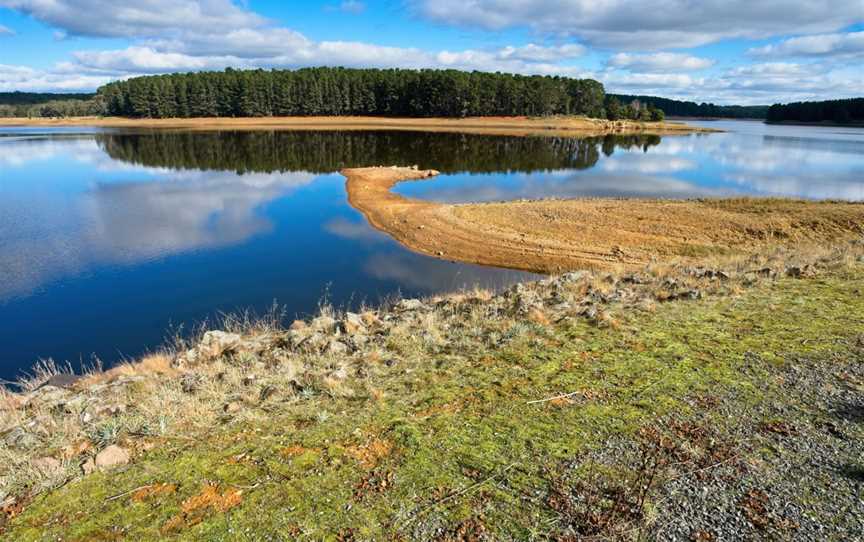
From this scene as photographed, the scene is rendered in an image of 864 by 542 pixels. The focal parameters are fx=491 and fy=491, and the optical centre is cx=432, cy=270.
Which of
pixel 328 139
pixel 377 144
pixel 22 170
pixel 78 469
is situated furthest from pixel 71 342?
pixel 328 139

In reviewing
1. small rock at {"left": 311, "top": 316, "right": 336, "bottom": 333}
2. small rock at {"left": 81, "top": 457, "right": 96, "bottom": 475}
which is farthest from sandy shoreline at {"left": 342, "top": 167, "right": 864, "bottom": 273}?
small rock at {"left": 81, "top": 457, "right": 96, "bottom": 475}

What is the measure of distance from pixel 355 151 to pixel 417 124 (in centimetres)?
5132

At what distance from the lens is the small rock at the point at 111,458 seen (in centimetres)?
538

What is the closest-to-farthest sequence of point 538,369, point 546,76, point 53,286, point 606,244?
point 538,369 → point 53,286 → point 606,244 → point 546,76

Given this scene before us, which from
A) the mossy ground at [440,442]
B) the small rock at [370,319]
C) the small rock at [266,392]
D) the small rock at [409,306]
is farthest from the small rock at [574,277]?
the small rock at [266,392]

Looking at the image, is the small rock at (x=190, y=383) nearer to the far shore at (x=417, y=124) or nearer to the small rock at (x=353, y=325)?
the small rock at (x=353, y=325)

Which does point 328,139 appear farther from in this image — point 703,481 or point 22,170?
point 703,481

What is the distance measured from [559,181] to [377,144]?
36.4 m

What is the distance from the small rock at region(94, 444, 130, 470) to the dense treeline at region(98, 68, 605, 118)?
11902cm

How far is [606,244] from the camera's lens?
912 inches

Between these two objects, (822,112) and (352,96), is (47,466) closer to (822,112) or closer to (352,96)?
(352,96)

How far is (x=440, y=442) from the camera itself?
5555mm

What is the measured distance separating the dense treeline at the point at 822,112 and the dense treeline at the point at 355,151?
377ft

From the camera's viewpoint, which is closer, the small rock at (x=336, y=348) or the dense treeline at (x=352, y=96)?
the small rock at (x=336, y=348)
